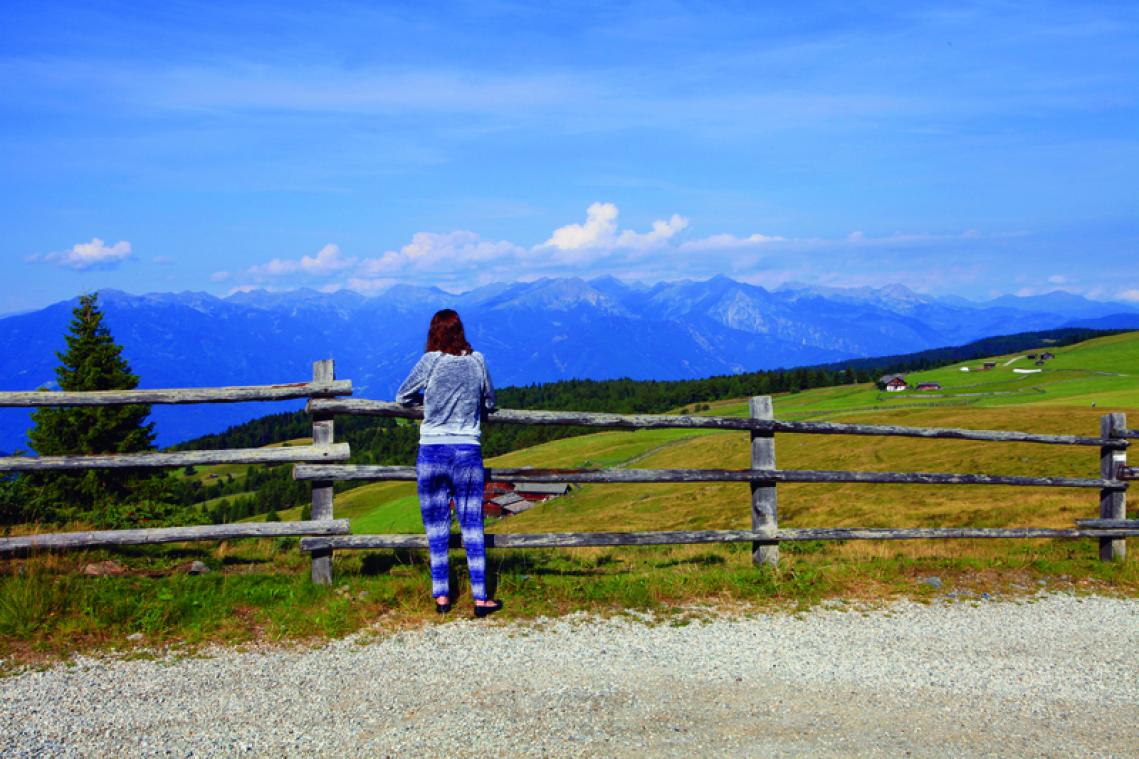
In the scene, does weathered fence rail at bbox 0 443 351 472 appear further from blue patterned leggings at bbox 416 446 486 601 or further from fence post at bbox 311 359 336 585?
blue patterned leggings at bbox 416 446 486 601

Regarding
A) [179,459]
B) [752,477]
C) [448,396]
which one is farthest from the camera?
[752,477]

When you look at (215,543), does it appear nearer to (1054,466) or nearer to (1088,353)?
(1054,466)

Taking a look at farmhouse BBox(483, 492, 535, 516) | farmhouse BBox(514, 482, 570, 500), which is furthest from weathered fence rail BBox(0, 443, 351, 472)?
farmhouse BBox(514, 482, 570, 500)

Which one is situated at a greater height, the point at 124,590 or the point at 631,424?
the point at 631,424

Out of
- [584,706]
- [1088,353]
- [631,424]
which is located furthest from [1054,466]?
[1088,353]

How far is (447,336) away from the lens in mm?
8031

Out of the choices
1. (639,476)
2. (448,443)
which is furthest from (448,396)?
(639,476)

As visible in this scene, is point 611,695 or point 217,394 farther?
point 217,394

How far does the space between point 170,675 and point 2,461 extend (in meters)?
3.60

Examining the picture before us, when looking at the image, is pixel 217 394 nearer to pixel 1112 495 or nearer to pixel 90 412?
pixel 1112 495

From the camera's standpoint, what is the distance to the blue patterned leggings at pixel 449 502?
315 inches

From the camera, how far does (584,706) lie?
6051 mm

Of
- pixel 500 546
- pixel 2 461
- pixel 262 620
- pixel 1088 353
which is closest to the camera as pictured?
pixel 262 620

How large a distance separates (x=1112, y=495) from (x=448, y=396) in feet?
32.7
